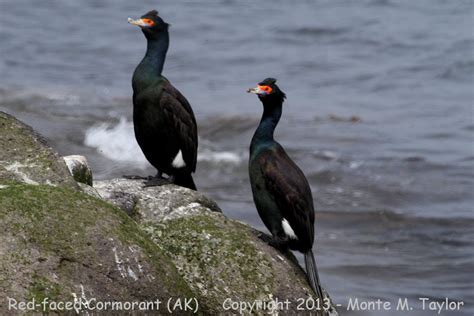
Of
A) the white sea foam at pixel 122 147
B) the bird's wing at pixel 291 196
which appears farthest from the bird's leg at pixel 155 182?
the white sea foam at pixel 122 147

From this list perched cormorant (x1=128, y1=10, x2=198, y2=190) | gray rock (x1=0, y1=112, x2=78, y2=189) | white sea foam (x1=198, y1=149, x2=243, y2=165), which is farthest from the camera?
white sea foam (x1=198, y1=149, x2=243, y2=165)

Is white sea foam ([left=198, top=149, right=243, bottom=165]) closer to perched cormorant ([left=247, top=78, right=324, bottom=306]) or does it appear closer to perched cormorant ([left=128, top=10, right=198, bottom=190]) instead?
perched cormorant ([left=128, top=10, right=198, bottom=190])

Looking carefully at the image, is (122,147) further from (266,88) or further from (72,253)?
(72,253)

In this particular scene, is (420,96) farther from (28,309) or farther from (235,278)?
(28,309)

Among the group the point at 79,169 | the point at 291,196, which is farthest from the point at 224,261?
the point at 79,169

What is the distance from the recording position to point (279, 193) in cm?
689

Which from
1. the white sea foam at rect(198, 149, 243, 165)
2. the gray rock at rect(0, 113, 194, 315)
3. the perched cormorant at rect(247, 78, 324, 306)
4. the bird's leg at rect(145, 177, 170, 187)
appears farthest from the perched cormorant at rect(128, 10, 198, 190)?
the white sea foam at rect(198, 149, 243, 165)

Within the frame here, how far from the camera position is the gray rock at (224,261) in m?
5.68

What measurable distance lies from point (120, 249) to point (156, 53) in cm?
328

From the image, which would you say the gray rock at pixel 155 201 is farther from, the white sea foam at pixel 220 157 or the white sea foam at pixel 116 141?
the white sea foam at pixel 220 157

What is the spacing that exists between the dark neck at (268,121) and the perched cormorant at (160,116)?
1.07m

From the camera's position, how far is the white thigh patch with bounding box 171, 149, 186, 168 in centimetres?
820

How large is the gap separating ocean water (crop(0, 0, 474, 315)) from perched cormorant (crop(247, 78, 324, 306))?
2.53 m

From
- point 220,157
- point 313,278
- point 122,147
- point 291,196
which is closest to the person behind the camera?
point 313,278
